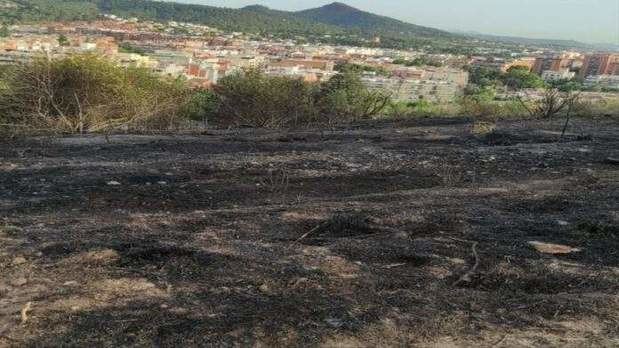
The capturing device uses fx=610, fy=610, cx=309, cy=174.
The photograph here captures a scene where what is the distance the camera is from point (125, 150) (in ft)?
24.0

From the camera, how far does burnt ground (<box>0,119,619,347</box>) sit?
2.71m

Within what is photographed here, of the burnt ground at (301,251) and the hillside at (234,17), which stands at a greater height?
the burnt ground at (301,251)

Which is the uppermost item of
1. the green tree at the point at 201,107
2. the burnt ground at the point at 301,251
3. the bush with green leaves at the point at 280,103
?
the burnt ground at the point at 301,251

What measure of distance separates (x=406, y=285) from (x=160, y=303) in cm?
128

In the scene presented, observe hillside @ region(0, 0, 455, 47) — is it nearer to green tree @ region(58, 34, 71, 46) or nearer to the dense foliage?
green tree @ region(58, 34, 71, 46)

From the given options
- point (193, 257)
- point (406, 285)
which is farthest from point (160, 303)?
point (406, 285)

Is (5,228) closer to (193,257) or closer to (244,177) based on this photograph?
(193,257)

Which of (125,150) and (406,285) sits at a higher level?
(406,285)

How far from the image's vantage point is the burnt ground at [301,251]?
8.89 ft

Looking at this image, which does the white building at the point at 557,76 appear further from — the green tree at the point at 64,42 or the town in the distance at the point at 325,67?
the green tree at the point at 64,42

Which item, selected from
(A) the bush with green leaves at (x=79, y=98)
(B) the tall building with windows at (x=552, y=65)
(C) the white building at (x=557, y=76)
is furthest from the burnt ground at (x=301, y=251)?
(B) the tall building with windows at (x=552, y=65)

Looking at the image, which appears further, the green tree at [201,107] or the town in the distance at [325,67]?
the town in the distance at [325,67]

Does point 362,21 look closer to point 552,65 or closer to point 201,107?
point 552,65

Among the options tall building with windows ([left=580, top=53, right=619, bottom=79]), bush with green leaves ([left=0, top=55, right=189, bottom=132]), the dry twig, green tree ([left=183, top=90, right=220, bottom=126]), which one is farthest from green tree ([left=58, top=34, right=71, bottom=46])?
the dry twig
